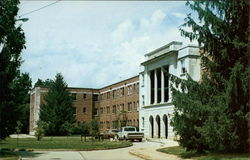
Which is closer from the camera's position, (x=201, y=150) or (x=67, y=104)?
(x=201, y=150)

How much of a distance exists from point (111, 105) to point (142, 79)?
1825 cm

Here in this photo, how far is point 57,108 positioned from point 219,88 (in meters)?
53.5

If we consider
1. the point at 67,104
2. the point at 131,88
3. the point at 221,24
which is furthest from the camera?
the point at 67,104

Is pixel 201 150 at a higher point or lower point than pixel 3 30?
lower

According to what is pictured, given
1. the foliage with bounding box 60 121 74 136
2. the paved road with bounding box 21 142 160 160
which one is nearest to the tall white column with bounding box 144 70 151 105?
the foliage with bounding box 60 121 74 136

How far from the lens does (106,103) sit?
80.2 metres

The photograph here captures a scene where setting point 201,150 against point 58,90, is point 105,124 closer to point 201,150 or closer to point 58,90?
point 58,90

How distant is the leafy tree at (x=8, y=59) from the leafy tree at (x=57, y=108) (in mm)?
47803

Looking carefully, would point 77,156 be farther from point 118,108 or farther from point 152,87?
point 118,108

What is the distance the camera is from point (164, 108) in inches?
1934

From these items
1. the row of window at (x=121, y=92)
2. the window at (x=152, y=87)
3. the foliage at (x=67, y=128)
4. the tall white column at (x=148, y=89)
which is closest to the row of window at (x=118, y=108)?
the row of window at (x=121, y=92)

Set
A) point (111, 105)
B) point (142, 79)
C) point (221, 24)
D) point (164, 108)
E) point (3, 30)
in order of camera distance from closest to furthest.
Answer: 1. point (221, 24)
2. point (3, 30)
3. point (164, 108)
4. point (142, 79)
5. point (111, 105)

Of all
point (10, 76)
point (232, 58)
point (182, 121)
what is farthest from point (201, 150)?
point (10, 76)

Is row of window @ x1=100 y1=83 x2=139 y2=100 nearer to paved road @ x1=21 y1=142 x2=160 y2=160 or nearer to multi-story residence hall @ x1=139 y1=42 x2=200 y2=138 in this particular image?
multi-story residence hall @ x1=139 y1=42 x2=200 y2=138
